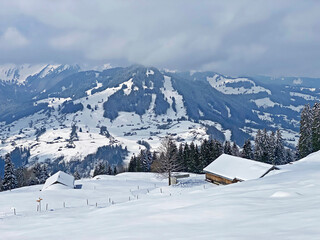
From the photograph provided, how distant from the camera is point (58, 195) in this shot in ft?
146

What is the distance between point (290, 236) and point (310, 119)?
6980 cm

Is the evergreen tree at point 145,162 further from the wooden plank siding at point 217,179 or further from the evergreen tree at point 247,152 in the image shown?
the wooden plank siding at point 217,179

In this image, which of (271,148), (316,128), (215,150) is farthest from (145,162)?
(316,128)

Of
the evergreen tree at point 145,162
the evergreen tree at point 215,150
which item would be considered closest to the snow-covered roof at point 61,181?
the evergreen tree at point 145,162

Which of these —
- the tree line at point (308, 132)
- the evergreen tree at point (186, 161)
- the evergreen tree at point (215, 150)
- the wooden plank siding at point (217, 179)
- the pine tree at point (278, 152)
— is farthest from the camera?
the evergreen tree at point (186, 161)

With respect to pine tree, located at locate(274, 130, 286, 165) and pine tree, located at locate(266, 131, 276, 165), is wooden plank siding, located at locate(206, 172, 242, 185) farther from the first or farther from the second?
pine tree, located at locate(274, 130, 286, 165)

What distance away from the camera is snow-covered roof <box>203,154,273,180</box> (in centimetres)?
4569

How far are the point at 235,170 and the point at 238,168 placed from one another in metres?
0.72

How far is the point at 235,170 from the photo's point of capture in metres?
49.5

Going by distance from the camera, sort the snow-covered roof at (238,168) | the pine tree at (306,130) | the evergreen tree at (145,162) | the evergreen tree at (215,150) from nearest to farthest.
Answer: the snow-covered roof at (238,168) → the pine tree at (306,130) → the evergreen tree at (215,150) → the evergreen tree at (145,162)

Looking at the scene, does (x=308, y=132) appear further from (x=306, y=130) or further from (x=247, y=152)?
(x=247, y=152)

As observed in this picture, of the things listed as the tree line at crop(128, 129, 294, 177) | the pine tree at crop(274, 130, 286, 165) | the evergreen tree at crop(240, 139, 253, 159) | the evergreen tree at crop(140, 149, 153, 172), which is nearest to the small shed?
the tree line at crop(128, 129, 294, 177)

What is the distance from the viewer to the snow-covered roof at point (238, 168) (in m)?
45.7

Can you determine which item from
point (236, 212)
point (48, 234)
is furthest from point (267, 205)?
point (48, 234)
